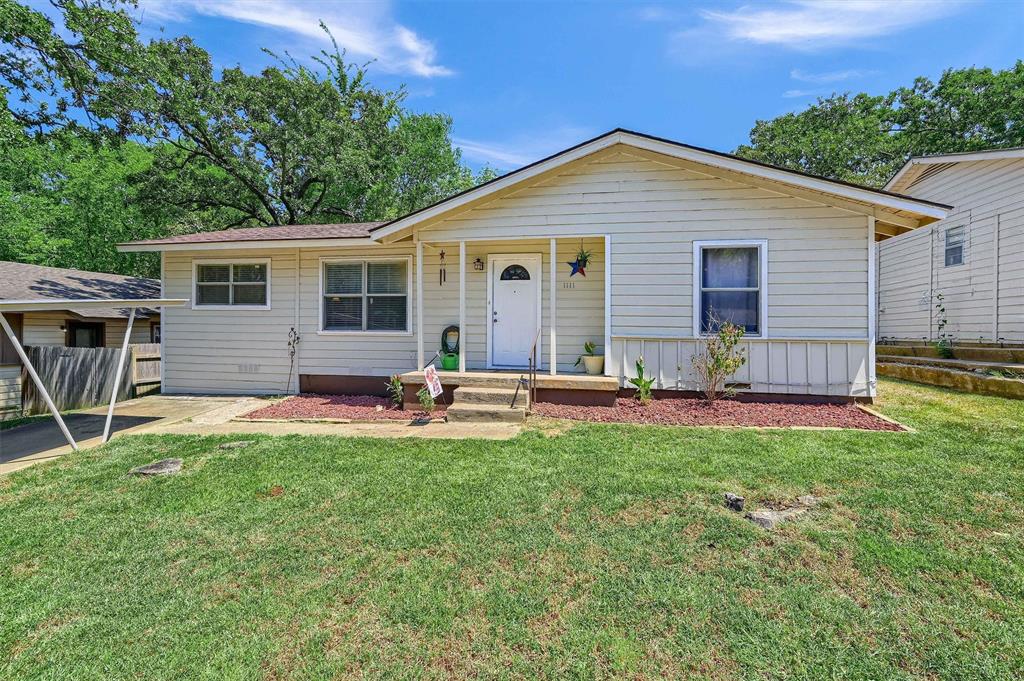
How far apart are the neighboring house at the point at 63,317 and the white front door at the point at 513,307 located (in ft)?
32.6

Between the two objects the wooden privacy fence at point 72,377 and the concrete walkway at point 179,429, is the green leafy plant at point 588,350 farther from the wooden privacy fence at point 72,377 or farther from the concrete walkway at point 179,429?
the wooden privacy fence at point 72,377

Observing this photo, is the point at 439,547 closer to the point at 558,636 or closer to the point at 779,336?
the point at 558,636

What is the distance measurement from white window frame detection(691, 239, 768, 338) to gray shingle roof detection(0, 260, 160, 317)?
42.3ft

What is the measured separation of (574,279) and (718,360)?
2.76 metres

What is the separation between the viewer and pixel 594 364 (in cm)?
774

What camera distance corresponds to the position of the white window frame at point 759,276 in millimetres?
7152

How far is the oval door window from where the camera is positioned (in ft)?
27.8

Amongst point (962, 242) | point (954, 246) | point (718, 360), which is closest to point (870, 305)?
point (718, 360)

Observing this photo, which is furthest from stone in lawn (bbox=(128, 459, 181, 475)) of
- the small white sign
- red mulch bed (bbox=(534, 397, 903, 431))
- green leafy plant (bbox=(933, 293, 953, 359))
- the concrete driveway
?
green leafy plant (bbox=(933, 293, 953, 359))

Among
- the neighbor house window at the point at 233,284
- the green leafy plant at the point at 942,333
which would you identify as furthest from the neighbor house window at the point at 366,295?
the green leafy plant at the point at 942,333

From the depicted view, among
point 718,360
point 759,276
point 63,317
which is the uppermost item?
point 759,276

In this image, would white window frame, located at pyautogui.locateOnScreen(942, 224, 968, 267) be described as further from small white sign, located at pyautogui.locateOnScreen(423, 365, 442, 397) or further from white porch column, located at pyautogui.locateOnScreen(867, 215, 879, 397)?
small white sign, located at pyautogui.locateOnScreen(423, 365, 442, 397)

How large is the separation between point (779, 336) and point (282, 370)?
9.09 m

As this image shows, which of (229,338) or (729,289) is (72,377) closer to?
(229,338)
